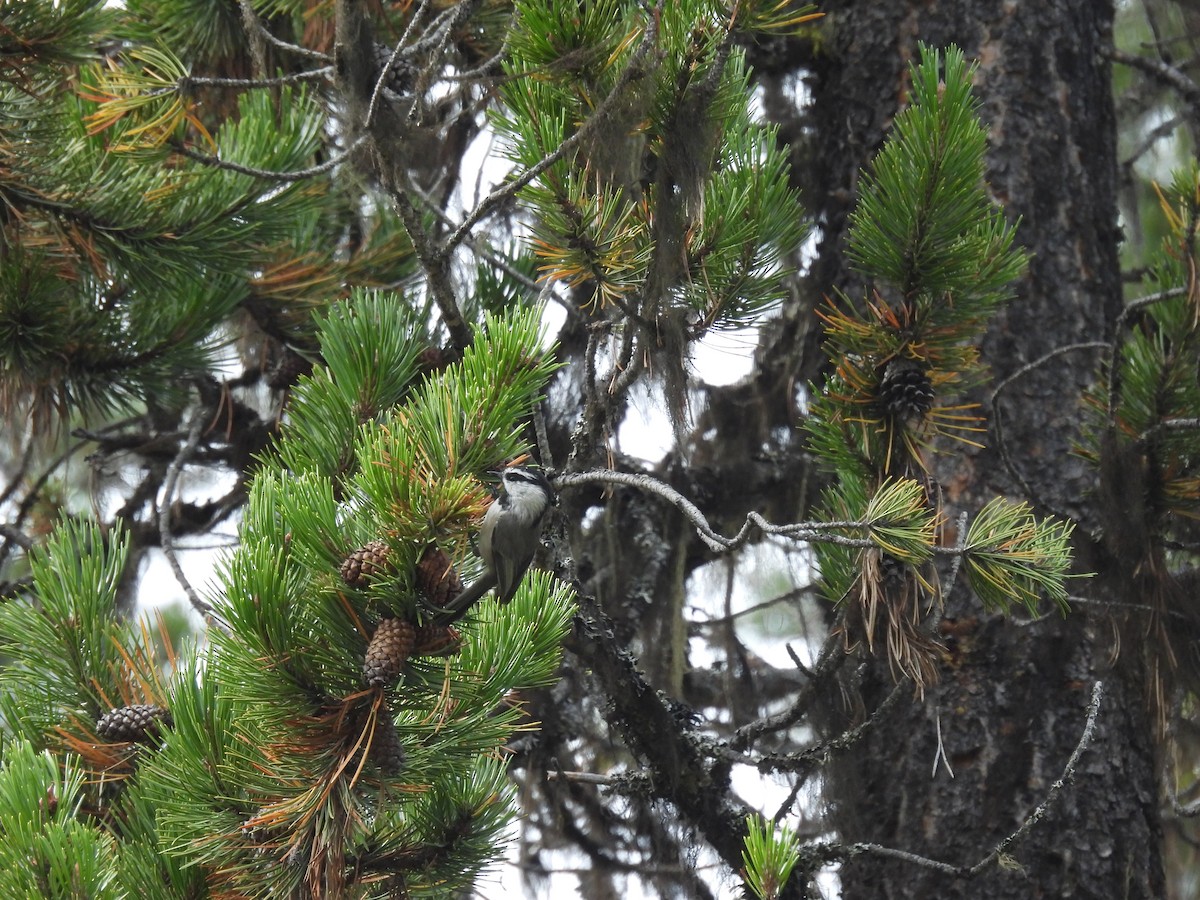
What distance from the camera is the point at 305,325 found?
3.16 meters

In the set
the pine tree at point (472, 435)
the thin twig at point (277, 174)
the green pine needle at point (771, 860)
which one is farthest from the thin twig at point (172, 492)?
the green pine needle at point (771, 860)

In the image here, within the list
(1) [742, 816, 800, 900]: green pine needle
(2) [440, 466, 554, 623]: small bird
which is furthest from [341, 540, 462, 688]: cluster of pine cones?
(1) [742, 816, 800, 900]: green pine needle

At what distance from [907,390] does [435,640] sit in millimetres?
904

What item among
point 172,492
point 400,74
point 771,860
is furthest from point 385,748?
point 172,492

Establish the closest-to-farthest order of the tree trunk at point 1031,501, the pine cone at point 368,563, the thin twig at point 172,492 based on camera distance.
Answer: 1. the pine cone at point 368,563
2. the tree trunk at point 1031,501
3. the thin twig at point 172,492

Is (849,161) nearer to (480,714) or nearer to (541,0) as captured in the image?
(541,0)

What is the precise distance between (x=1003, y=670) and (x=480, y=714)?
147 cm

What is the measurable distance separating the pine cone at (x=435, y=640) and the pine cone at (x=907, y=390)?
861 mm

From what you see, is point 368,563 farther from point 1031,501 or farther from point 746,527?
point 1031,501

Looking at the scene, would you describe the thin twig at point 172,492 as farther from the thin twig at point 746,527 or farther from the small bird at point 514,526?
the thin twig at point 746,527

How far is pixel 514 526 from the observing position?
181 centimetres

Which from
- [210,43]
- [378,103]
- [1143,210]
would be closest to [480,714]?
[378,103]

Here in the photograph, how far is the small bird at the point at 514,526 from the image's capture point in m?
1.76

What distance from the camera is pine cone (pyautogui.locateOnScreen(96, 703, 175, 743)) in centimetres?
178
